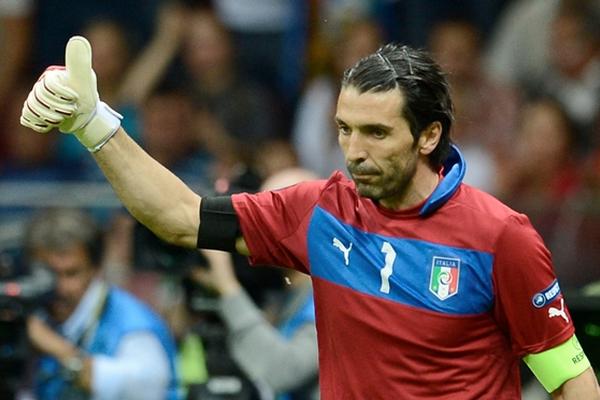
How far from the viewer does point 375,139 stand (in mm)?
3918

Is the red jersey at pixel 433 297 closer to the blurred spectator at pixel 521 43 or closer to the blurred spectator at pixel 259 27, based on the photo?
the blurred spectator at pixel 521 43

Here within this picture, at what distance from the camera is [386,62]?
397cm

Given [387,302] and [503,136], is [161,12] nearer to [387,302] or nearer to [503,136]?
[503,136]

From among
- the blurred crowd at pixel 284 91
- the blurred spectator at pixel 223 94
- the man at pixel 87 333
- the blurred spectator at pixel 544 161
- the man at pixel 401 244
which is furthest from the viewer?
Answer: the blurred spectator at pixel 223 94

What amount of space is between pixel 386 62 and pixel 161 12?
225 inches

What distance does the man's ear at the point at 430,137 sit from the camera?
400 cm

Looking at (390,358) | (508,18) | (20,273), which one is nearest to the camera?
(390,358)

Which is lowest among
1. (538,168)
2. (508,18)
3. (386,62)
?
(538,168)

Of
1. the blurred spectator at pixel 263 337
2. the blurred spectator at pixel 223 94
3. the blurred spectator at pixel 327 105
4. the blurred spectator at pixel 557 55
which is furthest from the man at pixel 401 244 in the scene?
the blurred spectator at pixel 327 105

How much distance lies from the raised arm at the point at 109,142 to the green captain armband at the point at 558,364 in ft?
2.98

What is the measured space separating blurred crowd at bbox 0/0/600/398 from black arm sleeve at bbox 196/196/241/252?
10.9 feet

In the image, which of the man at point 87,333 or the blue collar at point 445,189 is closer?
the blue collar at point 445,189

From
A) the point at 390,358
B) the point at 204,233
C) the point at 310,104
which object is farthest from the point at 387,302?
the point at 310,104

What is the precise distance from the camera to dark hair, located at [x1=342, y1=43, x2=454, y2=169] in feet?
12.9
